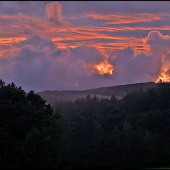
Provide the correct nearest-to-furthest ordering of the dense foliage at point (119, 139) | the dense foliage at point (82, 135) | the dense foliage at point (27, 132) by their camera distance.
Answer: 1. the dense foliage at point (27, 132)
2. the dense foliage at point (82, 135)
3. the dense foliage at point (119, 139)

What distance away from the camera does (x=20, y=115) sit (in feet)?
213

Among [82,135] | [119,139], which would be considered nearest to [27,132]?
[119,139]

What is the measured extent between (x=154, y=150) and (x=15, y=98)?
29.2 metres

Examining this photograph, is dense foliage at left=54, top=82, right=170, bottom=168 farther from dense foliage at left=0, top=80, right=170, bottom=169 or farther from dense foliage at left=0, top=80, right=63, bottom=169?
dense foliage at left=0, top=80, right=63, bottom=169

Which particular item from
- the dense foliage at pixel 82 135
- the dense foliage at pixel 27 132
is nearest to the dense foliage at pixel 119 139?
the dense foliage at pixel 82 135

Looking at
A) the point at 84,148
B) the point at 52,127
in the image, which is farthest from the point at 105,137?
the point at 52,127

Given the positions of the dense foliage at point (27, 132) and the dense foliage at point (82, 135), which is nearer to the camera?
the dense foliage at point (27, 132)

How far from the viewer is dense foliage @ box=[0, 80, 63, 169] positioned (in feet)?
187

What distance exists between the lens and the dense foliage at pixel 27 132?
187 ft

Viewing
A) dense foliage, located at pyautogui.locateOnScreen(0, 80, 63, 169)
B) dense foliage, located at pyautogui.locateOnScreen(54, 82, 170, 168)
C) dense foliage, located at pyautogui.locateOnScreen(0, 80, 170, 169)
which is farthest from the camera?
dense foliage, located at pyautogui.locateOnScreen(54, 82, 170, 168)

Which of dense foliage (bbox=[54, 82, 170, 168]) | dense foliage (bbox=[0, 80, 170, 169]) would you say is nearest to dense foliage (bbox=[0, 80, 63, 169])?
dense foliage (bbox=[0, 80, 170, 169])

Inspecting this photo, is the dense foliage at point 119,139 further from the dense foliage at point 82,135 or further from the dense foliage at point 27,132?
the dense foliage at point 27,132

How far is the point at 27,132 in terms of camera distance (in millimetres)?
61406

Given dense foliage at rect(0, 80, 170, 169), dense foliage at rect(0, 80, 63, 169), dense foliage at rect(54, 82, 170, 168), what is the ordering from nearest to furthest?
dense foliage at rect(0, 80, 63, 169), dense foliage at rect(0, 80, 170, 169), dense foliage at rect(54, 82, 170, 168)
